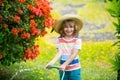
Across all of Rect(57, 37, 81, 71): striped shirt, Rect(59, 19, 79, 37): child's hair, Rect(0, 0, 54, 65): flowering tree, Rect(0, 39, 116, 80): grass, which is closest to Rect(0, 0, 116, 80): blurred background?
Rect(0, 39, 116, 80): grass

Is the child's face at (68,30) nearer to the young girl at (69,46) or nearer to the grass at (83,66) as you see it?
the young girl at (69,46)

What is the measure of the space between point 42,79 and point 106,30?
6777mm

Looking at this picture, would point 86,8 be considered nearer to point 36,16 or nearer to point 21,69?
point 21,69

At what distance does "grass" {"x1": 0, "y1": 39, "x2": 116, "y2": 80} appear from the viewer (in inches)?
314

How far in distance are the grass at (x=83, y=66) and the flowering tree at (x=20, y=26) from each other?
1096mm

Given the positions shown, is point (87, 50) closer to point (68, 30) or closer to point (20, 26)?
point (20, 26)

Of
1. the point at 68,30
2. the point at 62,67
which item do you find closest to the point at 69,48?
the point at 68,30

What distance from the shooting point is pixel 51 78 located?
792cm

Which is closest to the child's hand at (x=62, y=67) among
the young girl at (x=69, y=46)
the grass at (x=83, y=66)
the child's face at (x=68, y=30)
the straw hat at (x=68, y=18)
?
the young girl at (x=69, y=46)

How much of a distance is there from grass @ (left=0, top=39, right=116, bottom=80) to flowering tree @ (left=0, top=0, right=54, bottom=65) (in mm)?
1096

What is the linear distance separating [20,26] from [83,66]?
363cm

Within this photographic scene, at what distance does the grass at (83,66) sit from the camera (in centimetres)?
797

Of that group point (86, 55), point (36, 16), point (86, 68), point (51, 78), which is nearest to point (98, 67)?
point (86, 68)

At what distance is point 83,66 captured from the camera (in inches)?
380
